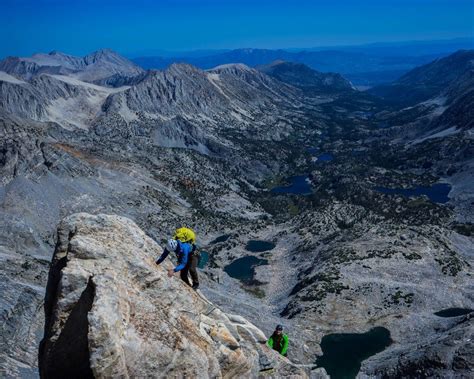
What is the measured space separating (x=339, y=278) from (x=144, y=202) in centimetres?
7934

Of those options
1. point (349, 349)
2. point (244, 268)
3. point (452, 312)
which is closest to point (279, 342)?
point (349, 349)

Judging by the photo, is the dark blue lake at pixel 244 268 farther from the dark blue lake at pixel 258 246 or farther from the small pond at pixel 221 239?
the small pond at pixel 221 239

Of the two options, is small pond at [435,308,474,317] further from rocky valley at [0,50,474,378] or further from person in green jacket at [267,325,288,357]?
person in green jacket at [267,325,288,357]

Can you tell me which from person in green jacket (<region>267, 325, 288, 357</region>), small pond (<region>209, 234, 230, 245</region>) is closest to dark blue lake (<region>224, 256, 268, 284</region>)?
small pond (<region>209, 234, 230, 245</region>)

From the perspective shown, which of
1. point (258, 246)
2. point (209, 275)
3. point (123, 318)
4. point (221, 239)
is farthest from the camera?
point (221, 239)

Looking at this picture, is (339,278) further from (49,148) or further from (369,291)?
(49,148)

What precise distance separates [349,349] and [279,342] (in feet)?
162

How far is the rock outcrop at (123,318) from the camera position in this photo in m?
17.8

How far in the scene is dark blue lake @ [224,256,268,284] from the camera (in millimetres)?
122412

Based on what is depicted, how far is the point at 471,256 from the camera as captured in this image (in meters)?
118

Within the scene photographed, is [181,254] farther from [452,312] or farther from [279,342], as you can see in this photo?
[452,312]

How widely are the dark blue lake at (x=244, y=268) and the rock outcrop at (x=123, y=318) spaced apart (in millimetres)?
96139

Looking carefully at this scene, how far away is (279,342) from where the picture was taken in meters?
31.1

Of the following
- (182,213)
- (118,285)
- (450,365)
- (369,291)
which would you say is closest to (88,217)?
(118,285)
